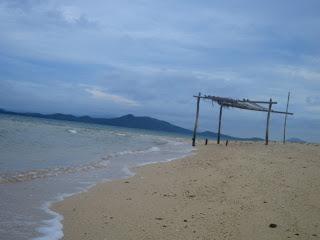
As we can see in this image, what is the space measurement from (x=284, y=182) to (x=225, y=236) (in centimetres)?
505

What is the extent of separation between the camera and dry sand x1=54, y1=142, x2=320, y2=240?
636 centimetres

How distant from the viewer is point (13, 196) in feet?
29.3

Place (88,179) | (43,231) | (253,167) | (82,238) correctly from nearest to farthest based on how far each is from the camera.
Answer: (82,238) → (43,231) → (88,179) → (253,167)

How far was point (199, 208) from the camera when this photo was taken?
7902 millimetres

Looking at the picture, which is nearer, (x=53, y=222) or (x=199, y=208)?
(x=53, y=222)

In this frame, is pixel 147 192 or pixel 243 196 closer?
pixel 243 196

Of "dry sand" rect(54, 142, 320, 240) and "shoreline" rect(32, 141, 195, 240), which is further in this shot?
"dry sand" rect(54, 142, 320, 240)

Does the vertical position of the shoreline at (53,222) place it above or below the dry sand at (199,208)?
below

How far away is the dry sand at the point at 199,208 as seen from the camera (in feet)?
20.9

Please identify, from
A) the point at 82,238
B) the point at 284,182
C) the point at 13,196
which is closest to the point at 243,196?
the point at 284,182

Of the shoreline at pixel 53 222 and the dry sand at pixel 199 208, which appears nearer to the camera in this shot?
the shoreline at pixel 53 222

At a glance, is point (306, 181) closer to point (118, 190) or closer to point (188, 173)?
point (188, 173)

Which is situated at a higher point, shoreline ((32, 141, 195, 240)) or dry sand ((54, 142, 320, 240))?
dry sand ((54, 142, 320, 240))

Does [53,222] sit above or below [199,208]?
below
